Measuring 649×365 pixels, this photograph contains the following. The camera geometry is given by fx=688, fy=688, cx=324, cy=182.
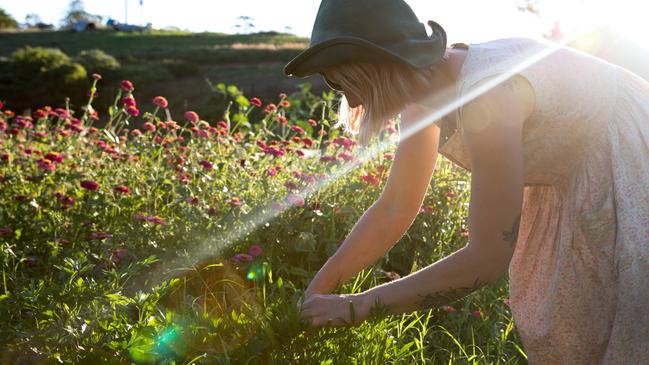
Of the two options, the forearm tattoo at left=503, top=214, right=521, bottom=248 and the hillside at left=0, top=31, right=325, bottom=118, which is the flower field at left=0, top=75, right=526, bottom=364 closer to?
the forearm tattoo at left=503, top=214, right=521, bottom=248

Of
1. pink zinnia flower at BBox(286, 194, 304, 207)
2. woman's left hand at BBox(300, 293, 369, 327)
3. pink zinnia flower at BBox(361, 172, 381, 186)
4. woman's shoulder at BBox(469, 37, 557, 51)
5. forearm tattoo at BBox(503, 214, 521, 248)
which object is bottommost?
pink zinnia flower at BBox(286, 194, 304, 207)

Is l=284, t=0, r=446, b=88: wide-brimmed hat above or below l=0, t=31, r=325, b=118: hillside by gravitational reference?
above

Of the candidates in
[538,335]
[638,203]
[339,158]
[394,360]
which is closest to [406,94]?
[638,203]

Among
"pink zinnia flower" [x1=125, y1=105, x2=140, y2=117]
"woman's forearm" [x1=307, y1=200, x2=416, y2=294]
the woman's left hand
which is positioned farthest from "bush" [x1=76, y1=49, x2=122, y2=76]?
the woman's left hand

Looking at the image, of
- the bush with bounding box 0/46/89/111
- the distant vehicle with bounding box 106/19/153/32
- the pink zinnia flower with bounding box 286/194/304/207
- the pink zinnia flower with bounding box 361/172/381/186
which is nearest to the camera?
the pink zinnia flower with bounding box 286/194/304/207

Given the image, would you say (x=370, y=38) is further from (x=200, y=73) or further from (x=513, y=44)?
(x=200, y=73)

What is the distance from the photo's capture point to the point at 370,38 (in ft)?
4.89

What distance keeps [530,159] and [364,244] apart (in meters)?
0.52

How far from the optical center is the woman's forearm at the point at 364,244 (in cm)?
182

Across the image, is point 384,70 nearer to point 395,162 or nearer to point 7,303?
point 395,162

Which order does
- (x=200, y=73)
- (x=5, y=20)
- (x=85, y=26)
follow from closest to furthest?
(x=200, y=73) → (x=85, y=26) → (x=5, y=20)

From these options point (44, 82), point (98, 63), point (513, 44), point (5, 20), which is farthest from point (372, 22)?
point (5, 20)

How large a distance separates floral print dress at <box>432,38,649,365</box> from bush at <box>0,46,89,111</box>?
1665cm

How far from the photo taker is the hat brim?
1448 millimetres
